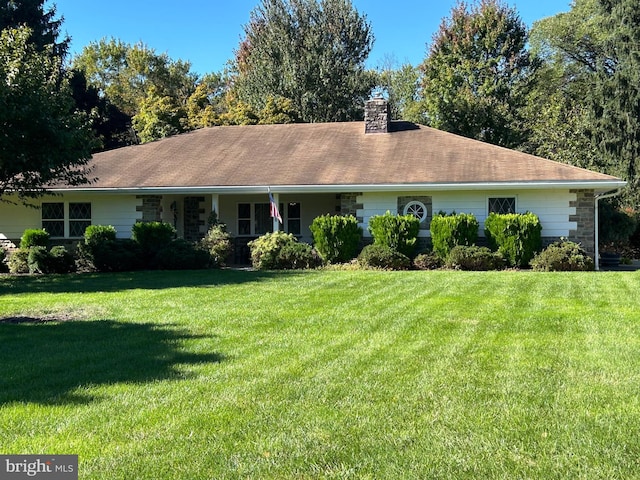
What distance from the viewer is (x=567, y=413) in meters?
4.23

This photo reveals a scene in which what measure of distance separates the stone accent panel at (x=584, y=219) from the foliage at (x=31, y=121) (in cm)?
1343

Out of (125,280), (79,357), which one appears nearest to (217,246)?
(125,280)

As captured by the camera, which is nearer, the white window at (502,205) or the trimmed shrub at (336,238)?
the trimmed shrub at (336,238)

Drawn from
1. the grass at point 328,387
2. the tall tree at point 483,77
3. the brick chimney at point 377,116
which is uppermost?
the tall tree at point 483,77

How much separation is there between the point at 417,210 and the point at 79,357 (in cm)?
1267

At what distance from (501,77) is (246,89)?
14.0 m

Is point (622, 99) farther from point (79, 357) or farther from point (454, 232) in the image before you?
point (79, 357)

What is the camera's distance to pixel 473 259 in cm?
1541

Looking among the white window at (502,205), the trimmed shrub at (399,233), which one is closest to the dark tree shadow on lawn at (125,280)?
the trimmed shrub at (399,233)

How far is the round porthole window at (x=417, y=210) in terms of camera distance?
1725 cm

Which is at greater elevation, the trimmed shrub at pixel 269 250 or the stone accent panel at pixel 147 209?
the stone accent panel at pixel 147 209

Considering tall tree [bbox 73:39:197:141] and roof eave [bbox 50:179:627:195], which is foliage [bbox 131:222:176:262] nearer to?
roof eave [bbox 50:179:627:195]

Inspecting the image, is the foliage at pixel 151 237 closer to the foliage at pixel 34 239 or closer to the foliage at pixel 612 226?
the foliage at pixel 34 239

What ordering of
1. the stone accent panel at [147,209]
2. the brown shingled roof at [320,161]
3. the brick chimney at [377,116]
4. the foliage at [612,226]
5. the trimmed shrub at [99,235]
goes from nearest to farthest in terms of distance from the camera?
the trimmed shrub at [99,235] < the brown shingled roof at [320,161] < the stone accent panel at [147,209] < the foliage at [612,226] < the brick chimney at [377,116]
